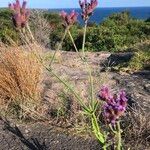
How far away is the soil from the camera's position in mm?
5125

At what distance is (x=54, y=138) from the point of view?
5.28 metres

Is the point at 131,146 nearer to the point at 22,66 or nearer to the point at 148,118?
the point at 148,118

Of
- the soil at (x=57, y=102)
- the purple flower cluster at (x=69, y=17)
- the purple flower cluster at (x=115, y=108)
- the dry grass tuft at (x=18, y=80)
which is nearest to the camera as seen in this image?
the purple flower cluster at (x=115, y=108)

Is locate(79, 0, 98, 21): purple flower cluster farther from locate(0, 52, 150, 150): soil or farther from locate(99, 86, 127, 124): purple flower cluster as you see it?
locate(0, 52, 150, 150): soil

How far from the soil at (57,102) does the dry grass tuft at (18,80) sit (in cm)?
17

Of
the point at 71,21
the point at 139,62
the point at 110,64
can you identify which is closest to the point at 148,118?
the point at 71,21

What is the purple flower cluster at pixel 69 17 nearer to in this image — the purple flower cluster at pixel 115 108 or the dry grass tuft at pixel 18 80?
the purple flower cluster at pixel 115 108

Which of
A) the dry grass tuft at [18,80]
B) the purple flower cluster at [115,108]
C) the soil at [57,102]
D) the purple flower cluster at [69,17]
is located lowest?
the soil at [57,102]

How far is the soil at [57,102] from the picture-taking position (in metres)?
5.12

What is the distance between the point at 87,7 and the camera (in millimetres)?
4168

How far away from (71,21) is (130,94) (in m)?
2.19

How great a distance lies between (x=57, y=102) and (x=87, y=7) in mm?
2138

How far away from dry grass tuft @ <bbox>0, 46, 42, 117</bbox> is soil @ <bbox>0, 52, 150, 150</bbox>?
6.7 inches

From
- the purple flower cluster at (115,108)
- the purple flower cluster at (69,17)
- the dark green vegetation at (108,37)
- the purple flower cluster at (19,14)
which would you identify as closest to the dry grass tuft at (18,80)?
the purple flower cluster at (69,17)
